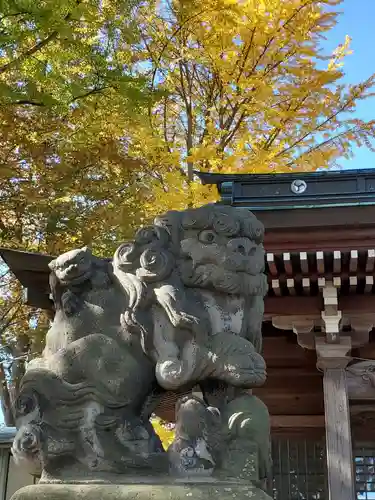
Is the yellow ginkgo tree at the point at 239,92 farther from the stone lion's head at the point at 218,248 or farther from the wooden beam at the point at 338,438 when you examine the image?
the stone lion's head at the point at 218,248

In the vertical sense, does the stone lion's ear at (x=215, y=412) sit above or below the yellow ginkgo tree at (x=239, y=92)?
below

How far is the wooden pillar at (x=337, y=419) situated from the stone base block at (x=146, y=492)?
4.70 metres

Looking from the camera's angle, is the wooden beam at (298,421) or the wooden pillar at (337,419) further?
the wooden beam at (298,421)

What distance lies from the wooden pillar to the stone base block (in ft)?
15.4

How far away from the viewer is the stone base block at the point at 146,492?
6.14 ft

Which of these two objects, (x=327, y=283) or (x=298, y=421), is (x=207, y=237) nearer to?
(x=327, y=283)

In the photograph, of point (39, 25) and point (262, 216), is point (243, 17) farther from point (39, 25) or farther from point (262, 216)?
point (39, 25)

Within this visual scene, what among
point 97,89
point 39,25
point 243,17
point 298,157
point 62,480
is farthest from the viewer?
point 298,157

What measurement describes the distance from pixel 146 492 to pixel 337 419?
4971 mm

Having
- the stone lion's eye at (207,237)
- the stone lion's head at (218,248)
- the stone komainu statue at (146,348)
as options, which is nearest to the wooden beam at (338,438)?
the stone komainu statue at (146,348)

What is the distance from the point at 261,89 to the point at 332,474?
16.6ft

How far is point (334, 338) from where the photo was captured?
670 centimetres

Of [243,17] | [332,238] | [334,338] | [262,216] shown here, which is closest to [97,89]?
[262,216]

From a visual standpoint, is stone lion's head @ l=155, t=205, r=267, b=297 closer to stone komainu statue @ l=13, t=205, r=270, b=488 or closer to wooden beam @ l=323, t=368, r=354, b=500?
stone komainu statue @ l=13, t=205, r=270, b=488
